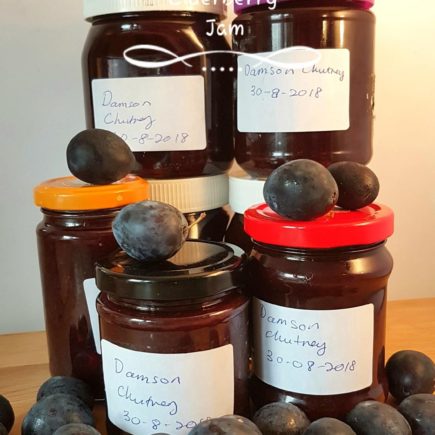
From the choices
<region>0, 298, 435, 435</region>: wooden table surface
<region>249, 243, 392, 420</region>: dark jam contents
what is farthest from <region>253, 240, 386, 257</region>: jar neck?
<region>0, 298, 435, 435</region>: wooden table surface

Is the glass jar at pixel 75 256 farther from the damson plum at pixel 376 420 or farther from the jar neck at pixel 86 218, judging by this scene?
the damson plum at pixel 376 420

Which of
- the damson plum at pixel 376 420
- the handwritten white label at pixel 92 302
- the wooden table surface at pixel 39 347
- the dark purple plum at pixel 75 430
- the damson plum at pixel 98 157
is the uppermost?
the damson plum at pixel 98 157

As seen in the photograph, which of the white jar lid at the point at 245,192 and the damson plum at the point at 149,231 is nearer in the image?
the damson plum at the point at 149,231

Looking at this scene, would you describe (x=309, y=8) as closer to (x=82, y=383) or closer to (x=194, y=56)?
(x=194, y=56)

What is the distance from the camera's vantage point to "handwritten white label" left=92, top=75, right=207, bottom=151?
0.65 m

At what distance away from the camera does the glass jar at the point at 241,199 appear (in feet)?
2.17

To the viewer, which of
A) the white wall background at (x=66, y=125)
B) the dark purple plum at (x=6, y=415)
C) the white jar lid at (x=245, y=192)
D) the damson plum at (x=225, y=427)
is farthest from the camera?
the white wall background at (x=66, y=125)

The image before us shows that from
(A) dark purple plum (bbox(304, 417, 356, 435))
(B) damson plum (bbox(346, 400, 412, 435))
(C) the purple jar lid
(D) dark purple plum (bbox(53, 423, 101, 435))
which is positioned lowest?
(B) damson plum (bbox(346, 400, 412, 435))

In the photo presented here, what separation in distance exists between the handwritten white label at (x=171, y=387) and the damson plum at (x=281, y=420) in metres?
0.03

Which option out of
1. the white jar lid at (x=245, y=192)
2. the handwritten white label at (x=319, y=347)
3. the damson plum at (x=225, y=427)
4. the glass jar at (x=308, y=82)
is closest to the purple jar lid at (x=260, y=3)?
the glass jar at (x=308, y=82)

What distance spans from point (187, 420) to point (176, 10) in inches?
15.7

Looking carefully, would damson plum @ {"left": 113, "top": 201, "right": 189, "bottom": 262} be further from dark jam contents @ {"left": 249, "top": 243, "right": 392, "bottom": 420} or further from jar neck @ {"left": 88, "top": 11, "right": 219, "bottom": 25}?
jar neck @ {"left": 88, "top": 11, "right": 219, "bottom": 25}

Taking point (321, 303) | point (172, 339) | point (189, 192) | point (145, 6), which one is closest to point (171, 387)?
point (172, 339)

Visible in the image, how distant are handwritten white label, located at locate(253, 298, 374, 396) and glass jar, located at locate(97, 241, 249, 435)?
0.12 feet
